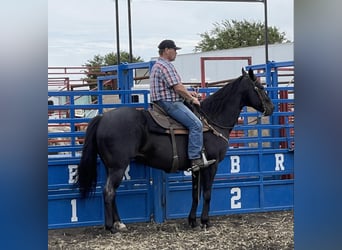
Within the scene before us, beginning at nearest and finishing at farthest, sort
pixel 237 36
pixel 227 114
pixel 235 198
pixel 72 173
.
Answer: pixel 72 173 → pixel 227 114 → pixel 235 198 → pixel 237 36

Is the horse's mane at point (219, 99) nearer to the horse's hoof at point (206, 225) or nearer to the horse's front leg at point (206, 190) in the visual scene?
the horse's front leg at point (206, 190)

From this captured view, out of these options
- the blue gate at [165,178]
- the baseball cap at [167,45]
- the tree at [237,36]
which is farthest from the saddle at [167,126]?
the tree at [237,36]

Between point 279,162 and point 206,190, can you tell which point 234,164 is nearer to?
point 279,162

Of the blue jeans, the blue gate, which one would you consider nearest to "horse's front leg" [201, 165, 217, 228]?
the blue jeans

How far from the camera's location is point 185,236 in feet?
18.2

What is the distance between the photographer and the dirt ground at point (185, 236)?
516cm

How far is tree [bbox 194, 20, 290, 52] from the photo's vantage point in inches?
1641

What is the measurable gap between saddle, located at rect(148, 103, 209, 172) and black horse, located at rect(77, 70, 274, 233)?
47mm

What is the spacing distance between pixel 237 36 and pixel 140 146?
127ft

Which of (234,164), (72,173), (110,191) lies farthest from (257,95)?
(72,173)

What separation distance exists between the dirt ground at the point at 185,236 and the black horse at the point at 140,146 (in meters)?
0.22

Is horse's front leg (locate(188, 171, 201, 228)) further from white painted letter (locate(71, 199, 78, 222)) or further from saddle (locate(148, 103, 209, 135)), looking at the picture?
white painted letter (locate(71, 199, 78, 222))
